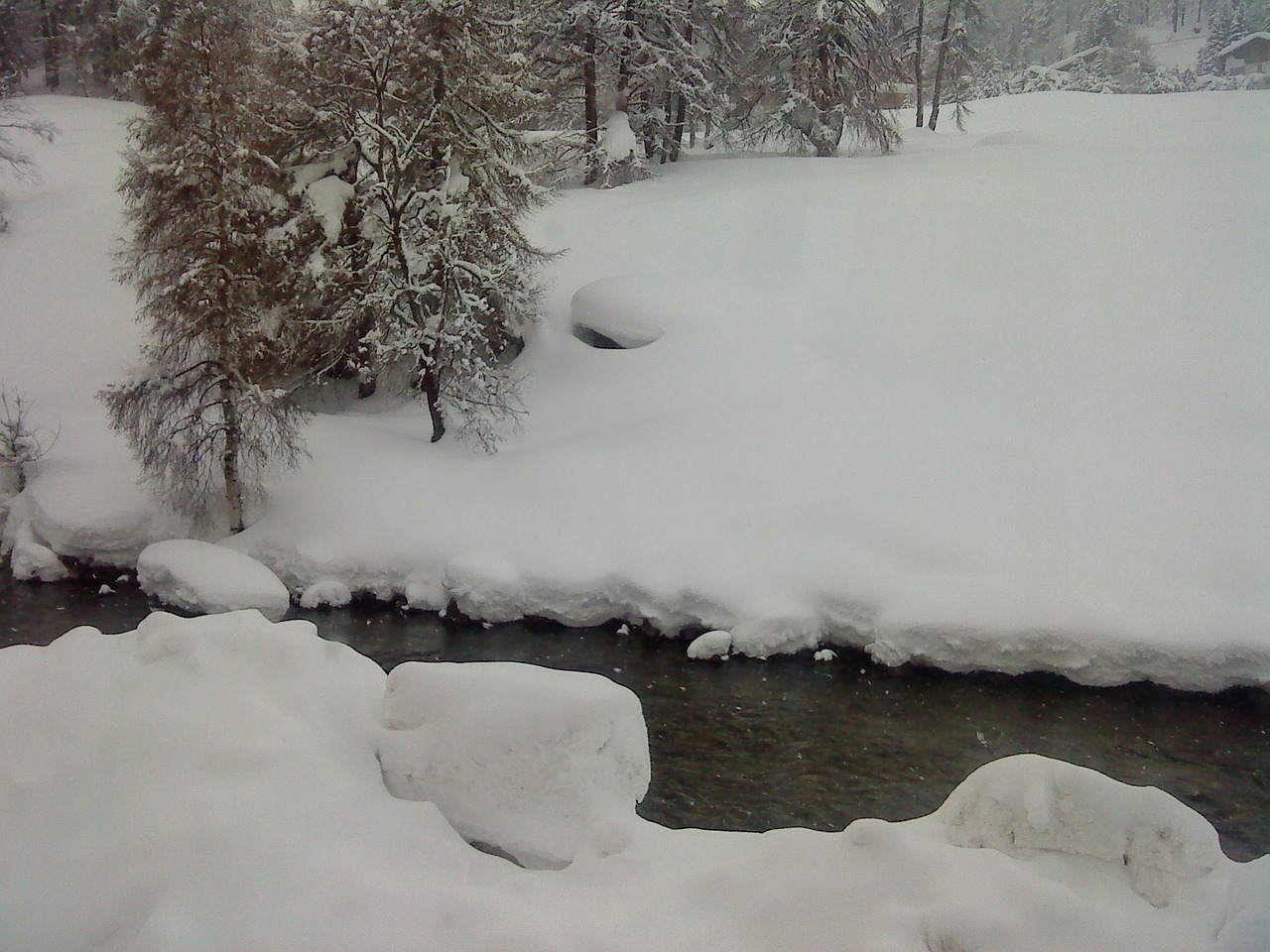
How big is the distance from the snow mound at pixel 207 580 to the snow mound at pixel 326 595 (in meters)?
0.28

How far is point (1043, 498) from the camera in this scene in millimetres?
13344

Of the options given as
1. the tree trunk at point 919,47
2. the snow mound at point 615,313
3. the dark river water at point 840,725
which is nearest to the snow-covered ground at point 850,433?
the snow mound at point 615,313

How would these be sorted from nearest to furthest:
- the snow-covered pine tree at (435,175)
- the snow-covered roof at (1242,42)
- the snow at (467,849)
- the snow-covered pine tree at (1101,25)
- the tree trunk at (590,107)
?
the snow at (467,849) → the snow-covered roof at (1242,42) → the snow-covered pine tree at (1101,25) → the snow-covered pine tree at (435,175) → the tree trunk at (590,107)

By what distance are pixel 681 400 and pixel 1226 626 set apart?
29.2 ft

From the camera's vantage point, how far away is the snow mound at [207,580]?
12.8m

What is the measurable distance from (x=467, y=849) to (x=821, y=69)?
76.7 feet

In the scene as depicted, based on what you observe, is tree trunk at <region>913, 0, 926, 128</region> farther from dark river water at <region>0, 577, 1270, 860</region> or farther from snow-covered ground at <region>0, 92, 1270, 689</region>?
dark river water at <region>0, 577, 1270, 860</region>

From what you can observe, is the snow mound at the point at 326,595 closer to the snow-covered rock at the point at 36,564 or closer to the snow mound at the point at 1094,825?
the snow-covered rock at the point at 36,564

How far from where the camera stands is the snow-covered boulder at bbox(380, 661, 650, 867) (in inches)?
207

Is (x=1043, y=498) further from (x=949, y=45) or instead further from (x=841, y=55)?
→ (x=949, y=45)

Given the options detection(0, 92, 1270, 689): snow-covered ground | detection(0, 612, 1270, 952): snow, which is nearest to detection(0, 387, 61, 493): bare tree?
detection(0, 92, 1270, 689): snow-covered ground

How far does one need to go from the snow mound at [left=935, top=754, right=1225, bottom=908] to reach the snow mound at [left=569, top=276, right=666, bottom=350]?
13.8 meters

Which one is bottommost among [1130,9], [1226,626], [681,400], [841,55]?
[1226,626]

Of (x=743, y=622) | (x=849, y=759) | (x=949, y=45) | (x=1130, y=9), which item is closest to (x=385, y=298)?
(x=743, y=622)
